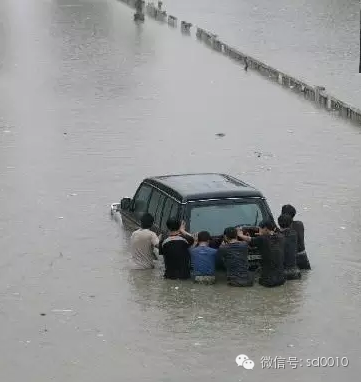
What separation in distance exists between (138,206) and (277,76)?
2039 cm

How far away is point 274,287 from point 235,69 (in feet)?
83.6

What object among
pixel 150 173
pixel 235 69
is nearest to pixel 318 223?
pixel 150 173

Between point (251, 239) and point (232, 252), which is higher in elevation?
point (251, 239)

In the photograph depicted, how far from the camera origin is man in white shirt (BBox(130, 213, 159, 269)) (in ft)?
46.5

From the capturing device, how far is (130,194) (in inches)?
761

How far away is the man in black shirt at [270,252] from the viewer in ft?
44.1

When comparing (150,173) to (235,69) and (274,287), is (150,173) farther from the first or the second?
(235,69)

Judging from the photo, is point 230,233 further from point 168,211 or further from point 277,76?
point 277,76

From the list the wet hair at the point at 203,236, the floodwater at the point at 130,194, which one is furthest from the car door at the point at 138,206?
the wet hair at the point at 203,236

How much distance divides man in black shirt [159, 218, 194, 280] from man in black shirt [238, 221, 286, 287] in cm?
72

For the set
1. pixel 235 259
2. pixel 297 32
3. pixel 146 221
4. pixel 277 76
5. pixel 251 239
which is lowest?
pixel 235 259

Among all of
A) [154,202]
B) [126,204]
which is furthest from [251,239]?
[126,204]

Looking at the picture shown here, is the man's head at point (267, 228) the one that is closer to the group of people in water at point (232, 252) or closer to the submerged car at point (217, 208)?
the group of people in water at point (232, 252)

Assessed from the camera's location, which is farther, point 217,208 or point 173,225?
point 217,208
